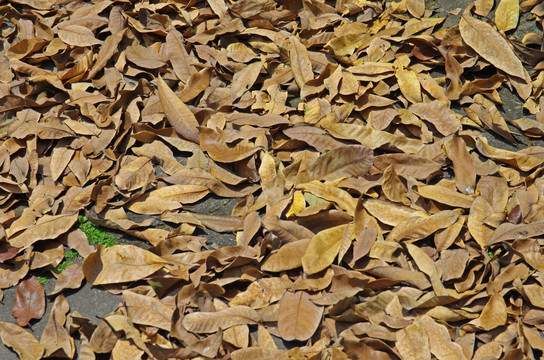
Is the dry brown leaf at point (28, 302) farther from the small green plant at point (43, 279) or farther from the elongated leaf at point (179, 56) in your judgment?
the elongated leaf at point (179, 56)

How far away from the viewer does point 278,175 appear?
86.6 inches

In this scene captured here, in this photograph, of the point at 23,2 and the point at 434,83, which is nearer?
the point at 434,83

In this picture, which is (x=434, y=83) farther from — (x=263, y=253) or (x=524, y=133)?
(x=263, y=253)

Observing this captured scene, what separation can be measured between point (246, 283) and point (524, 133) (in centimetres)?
128

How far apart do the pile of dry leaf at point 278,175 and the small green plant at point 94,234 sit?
0.04 m

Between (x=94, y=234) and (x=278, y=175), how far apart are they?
710mm

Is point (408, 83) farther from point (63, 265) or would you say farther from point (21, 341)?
point (21, 341)

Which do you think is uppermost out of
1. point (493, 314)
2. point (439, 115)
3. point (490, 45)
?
point (490, 45)

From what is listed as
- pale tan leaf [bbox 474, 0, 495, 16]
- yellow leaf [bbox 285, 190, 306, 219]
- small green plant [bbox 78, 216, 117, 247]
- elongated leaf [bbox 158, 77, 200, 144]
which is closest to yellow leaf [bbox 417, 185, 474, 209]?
yellow leaf [bbox 285, 190, 306, 219]

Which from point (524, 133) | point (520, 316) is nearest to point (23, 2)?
point (524, 133)

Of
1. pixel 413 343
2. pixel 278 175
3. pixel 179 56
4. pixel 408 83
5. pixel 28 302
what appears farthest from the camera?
pixel 179 56

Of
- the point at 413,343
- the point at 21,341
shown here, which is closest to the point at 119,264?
the point at 21,341

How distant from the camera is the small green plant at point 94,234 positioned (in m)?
2.14

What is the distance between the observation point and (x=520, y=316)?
6.11ft
